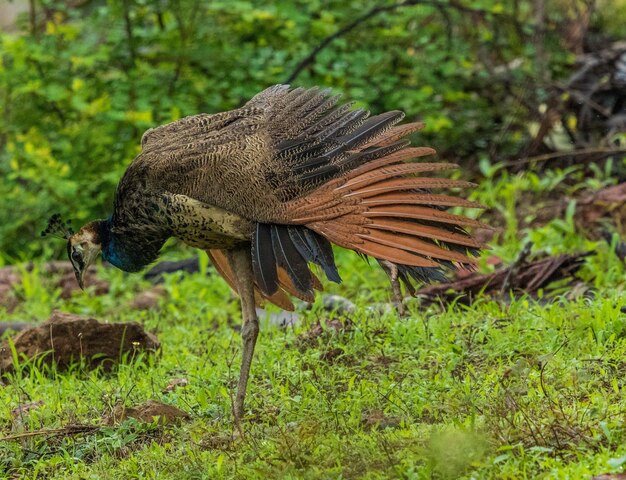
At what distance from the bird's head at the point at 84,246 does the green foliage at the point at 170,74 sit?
127 inches

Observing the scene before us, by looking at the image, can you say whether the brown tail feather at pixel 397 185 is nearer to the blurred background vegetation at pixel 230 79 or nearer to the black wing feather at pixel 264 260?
the black wing feather at pixel 264 260

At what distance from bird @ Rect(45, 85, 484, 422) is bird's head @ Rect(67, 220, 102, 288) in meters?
0.26

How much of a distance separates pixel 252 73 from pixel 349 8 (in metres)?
1.23

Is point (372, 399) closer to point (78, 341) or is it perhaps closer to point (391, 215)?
point (391, 215)

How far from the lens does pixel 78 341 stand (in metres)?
5.92

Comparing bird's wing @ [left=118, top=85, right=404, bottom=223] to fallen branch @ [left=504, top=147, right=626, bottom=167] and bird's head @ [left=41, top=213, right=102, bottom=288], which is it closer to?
bird's head @ [left=41, top=213, right=102, bottom=288]

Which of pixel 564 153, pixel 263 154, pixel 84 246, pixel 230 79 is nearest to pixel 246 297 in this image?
pixel 263 154

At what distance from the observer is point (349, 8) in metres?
9.72

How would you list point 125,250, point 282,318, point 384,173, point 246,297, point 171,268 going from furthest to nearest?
point 171,268
point 282,318
point 125,250
point 246,297
point 384,173

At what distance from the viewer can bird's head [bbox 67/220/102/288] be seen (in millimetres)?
5516

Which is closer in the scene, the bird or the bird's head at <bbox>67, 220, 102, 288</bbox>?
the bird

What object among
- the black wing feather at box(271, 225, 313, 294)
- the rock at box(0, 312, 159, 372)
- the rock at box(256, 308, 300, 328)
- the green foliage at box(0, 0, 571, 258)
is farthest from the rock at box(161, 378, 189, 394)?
the green foliage at box(0, 0, 571, 258)

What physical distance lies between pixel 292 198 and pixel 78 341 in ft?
6.20

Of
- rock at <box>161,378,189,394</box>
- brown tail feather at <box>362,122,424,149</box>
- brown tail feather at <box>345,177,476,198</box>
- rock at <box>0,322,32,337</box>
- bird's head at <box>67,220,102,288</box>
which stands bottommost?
rock at <box>0,322,32,337</box>
